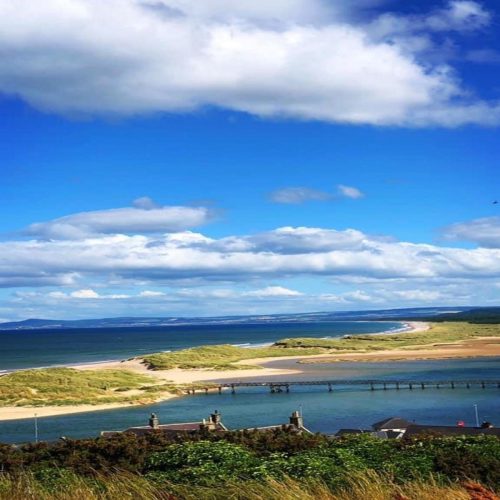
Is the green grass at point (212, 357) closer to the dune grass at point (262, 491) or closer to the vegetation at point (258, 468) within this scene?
the vegetation at point (258, 468)

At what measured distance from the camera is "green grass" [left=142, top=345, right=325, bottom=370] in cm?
11425

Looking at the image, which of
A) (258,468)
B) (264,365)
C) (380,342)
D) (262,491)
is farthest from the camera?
(380,342)

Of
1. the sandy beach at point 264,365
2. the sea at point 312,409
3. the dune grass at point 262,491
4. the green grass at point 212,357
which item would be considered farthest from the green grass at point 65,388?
the dune grass at point 262,491

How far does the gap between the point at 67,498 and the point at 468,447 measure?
314 inches

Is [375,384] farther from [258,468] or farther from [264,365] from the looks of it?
[258,468]

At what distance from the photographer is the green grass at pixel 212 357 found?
114 metres

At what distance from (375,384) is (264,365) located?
37123 mm

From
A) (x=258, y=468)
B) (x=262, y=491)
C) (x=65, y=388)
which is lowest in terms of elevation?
(x=65, y=388)

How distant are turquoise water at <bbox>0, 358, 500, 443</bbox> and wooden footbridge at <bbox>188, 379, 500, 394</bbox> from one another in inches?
56.9

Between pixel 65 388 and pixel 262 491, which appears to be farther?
pixel 65 388

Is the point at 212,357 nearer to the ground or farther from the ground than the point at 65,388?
nearer to the ground

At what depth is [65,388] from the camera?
255 feet

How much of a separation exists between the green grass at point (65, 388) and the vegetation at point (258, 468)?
58525 millimetres

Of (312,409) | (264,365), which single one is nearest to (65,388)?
(312,409)
